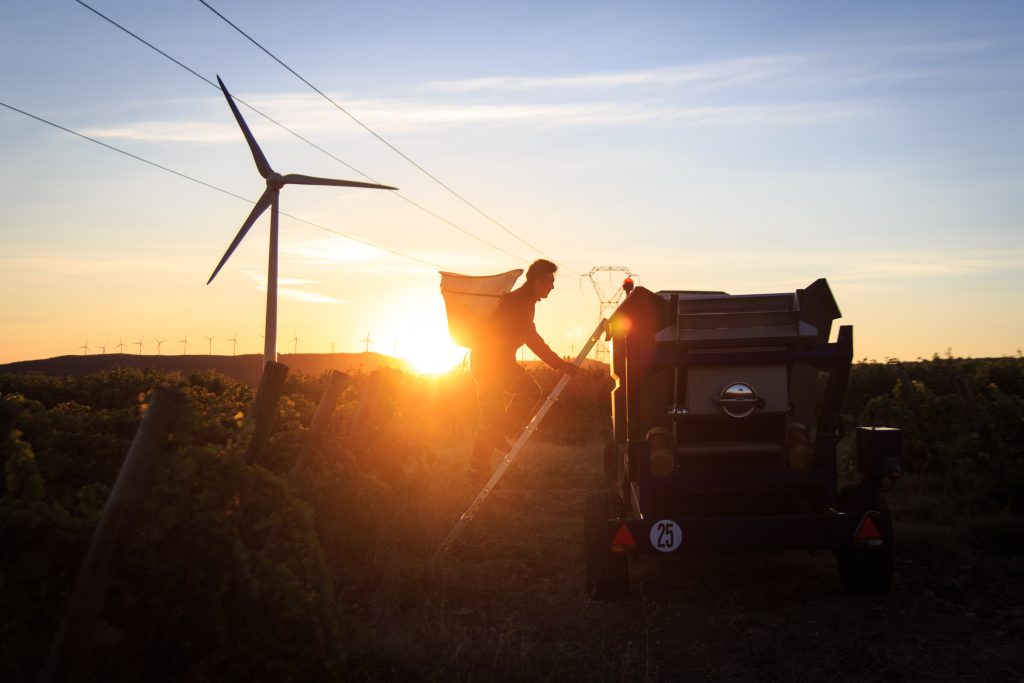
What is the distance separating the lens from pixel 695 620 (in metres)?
6.70

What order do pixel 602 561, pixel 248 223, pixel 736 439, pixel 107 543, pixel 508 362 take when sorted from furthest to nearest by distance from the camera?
1. pixel 248 223
2. pixel 508 362
3. pixel 736 439
4. pixel 602 561
5. pixel 107 543

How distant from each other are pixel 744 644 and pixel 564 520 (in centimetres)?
492

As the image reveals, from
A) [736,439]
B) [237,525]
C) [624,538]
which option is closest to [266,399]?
[237,525]

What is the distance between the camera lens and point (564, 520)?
35.4 ft

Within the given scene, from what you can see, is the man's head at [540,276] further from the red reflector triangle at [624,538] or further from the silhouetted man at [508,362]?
the red reflector triangle at [624,538]

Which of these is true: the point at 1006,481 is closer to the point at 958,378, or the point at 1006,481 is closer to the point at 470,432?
the point at 958,378

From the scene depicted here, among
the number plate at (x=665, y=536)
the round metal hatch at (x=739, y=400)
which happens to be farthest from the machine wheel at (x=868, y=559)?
the number plate at (x=665, y=536)

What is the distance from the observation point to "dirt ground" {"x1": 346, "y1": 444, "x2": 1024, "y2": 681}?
18.1 feet

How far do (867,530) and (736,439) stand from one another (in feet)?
3.83

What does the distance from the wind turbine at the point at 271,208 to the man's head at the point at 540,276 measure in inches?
522

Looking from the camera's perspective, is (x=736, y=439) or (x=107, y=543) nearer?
(x=107, y=543)

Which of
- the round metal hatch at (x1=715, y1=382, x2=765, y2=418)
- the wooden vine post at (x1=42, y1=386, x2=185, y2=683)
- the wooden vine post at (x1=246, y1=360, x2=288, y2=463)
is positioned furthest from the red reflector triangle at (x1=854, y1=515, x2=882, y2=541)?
the wooden vine post at (x1=42, y1=386, x2=185, y2=683)

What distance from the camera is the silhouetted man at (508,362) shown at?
1037 centimetres

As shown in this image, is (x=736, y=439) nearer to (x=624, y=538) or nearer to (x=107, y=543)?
(x=624, y=538)
